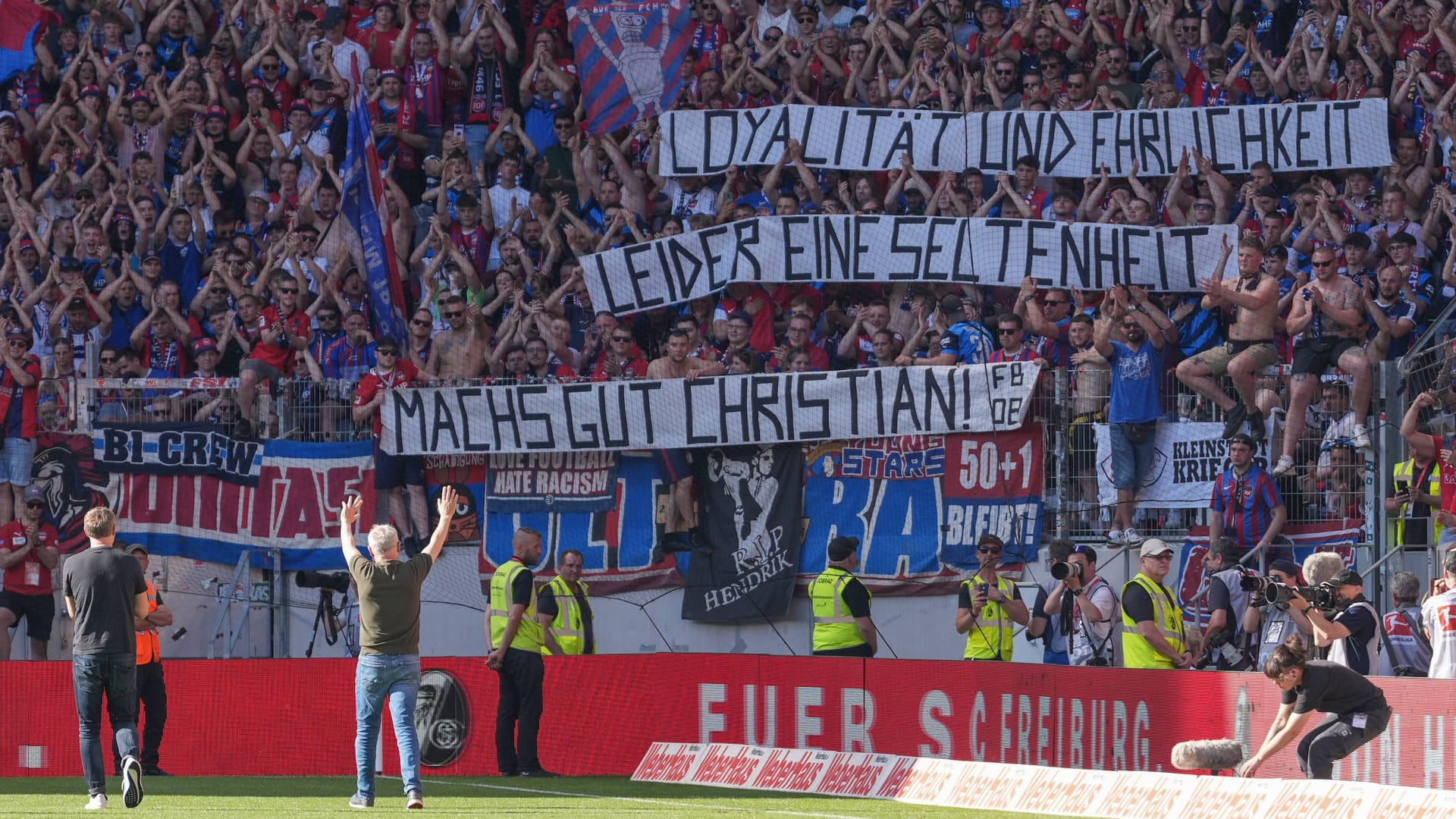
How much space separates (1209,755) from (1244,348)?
5.85 m

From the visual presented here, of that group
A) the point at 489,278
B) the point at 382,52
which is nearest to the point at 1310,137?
the point at 489,278

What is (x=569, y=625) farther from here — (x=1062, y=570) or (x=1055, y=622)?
(x=1062, y=570)

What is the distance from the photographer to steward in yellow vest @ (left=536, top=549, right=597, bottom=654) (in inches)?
602

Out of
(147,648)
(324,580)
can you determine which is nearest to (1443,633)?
(147,648)

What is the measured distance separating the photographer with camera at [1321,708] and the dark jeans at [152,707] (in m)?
7.97

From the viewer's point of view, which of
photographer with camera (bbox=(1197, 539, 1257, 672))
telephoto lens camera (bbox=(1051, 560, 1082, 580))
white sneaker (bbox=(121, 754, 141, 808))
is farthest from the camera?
photographer with camera (bbox=(1197, 539, 1257, 672))

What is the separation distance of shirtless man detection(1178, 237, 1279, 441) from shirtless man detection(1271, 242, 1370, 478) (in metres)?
0.25

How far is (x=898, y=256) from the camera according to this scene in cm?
1898

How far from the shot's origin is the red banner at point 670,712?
13.2m

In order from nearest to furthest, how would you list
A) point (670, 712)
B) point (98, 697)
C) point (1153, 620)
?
1. point (98, 697)
2. point (1153, 620)
3. point (670, 712)

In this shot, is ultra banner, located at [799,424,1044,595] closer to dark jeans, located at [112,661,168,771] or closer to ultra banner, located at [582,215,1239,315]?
ultra banner, located at [582,215,1239,315]

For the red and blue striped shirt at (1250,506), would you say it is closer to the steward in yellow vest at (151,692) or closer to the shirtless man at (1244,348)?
the shirtless man at (1244,348)

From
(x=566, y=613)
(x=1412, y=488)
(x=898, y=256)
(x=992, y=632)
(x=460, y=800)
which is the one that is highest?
(x=898, y=256)

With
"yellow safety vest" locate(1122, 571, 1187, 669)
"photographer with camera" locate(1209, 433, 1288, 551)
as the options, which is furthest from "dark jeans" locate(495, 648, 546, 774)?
"photographer with camera" locate(1209, 433, 1288, 551)
